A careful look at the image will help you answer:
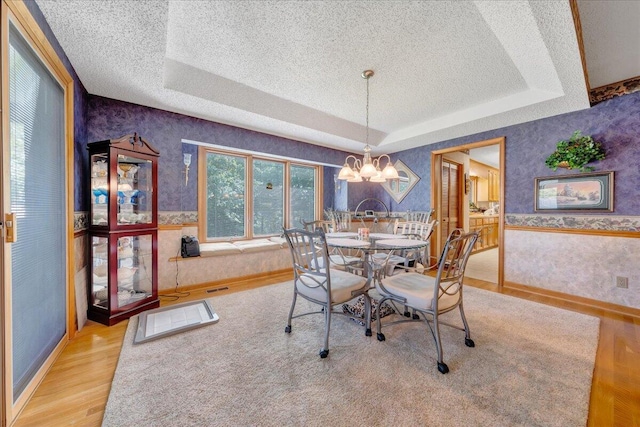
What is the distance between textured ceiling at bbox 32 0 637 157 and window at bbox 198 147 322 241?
79cm

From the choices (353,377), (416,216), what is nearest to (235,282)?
(353,377)

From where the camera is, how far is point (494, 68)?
2412 millimetres

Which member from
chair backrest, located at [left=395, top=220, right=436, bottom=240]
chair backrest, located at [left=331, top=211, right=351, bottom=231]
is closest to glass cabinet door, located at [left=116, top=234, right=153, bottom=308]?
chair backrest, located at [left=331, top=211, right=351, bottom=231]

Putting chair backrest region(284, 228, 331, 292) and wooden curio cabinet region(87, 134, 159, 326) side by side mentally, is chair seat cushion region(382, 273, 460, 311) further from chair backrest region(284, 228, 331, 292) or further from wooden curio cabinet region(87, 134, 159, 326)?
wooden curio cabinet region(87, 134, 159, 326)

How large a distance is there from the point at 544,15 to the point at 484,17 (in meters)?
0.34

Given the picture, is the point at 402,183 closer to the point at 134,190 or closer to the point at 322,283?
the point at 322,283

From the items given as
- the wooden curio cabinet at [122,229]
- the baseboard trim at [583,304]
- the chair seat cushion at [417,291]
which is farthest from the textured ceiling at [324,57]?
the baseboard trim at [583,304]

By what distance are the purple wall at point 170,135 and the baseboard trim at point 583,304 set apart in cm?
423

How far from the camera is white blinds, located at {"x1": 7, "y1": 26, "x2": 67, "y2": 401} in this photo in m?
1.34

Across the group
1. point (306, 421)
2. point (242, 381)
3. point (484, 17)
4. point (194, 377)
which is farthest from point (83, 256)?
point (484, 17)

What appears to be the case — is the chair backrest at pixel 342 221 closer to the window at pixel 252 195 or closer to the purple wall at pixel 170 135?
the window at pixel 252 195

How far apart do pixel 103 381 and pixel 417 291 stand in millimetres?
2177

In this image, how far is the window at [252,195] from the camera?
3.82 meters

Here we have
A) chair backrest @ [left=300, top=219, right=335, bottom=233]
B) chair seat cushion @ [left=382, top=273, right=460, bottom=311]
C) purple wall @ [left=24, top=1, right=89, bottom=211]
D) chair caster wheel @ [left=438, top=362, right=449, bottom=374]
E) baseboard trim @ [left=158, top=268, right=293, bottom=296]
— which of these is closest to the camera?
chair caster wheel @ [left=438, top=362, right=449, bottom=374]
